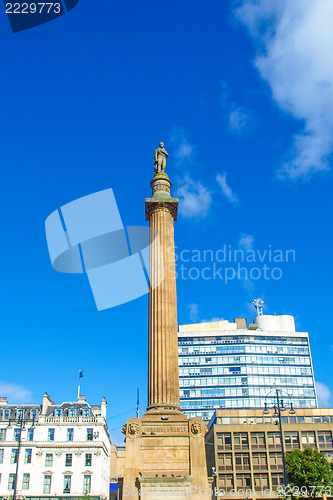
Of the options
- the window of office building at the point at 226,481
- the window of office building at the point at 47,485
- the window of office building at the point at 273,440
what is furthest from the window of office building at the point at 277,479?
the window of office building at the point at 47,485

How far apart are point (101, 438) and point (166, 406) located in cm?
4454

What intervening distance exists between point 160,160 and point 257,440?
2102 inches

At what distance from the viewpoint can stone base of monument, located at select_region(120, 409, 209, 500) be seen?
2503cm

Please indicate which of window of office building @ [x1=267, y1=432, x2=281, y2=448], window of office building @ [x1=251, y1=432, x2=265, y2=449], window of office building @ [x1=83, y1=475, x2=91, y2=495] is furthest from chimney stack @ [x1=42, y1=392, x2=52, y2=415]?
window of office building @ [x1=267, y1=432, x2=281, y2=448]

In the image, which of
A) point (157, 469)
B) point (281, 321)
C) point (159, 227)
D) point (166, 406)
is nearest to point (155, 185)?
point (159, 227)

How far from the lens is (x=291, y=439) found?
236 ft

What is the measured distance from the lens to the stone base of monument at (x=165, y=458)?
82.1 feet

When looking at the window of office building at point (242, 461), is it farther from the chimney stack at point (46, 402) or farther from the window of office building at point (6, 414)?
the window of office building at point (6, 414)

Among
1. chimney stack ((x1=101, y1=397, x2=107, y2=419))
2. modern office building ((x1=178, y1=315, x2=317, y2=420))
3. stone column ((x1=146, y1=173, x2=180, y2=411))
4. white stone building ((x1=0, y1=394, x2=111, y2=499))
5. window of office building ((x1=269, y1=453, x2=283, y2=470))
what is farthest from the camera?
modern office building ((x1=178, y1=315, x2=317, y2=420))

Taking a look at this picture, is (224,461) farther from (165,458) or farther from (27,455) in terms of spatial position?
(165,458)

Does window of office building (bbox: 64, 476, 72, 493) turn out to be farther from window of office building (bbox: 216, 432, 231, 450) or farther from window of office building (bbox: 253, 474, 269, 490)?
window of office building (bbox: 253, 474, 269, 490)

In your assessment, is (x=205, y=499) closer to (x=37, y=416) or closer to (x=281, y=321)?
(x=37, y=416)

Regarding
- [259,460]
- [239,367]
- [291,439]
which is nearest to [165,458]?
[259,460]

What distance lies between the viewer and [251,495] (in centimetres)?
6956
